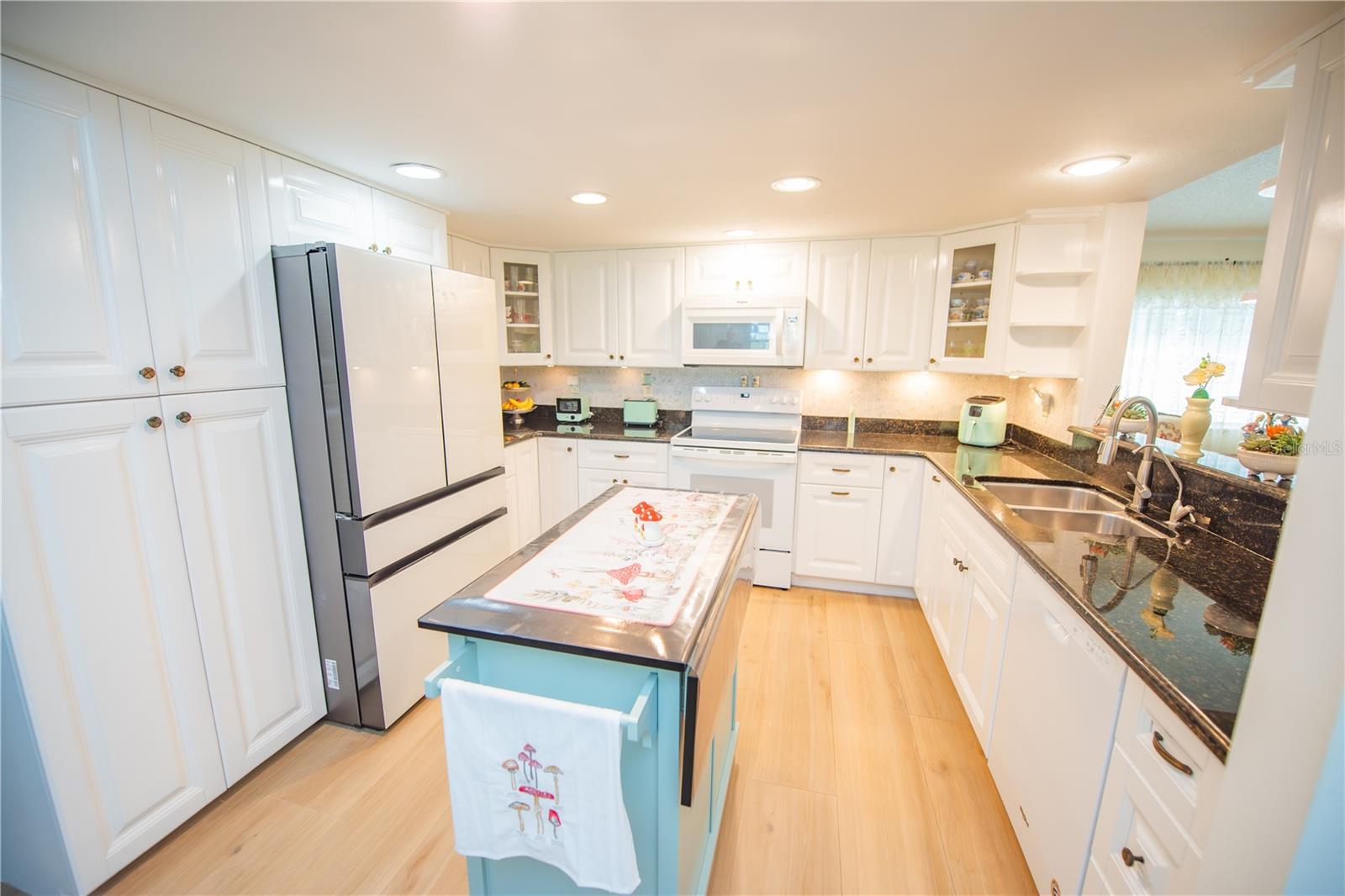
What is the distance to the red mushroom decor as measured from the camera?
150cm

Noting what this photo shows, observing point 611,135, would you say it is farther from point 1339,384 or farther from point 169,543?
point 169,543

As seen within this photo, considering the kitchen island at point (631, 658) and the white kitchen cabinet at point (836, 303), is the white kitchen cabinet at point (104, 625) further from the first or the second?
the white kitchen cabinet at point (836, 303)

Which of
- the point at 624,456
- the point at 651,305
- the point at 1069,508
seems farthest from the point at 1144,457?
the point at 651,305

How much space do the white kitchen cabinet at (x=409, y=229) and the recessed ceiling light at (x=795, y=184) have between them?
1.70 metres

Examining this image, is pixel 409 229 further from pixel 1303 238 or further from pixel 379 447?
pixel 1303 238

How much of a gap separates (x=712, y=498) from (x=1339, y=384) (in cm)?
150

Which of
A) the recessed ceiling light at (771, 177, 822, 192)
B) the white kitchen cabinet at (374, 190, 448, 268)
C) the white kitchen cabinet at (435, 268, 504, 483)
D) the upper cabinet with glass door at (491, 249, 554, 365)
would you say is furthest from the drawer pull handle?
the upper cabinet with glass door at (491, 249, 554, 365)

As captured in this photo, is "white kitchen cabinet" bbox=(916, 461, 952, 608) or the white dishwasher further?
"white kitchen cabinet" bbox=(916, 461, 952, 608)

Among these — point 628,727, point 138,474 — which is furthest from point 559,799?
point 138,474

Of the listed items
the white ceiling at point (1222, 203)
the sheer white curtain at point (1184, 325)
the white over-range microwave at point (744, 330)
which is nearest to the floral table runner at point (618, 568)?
the white over-range microwave at point (744, 330)

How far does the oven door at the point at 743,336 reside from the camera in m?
3.21

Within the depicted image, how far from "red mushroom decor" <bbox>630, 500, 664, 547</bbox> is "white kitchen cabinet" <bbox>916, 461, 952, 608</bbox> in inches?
67.4

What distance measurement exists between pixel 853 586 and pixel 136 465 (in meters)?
3.44

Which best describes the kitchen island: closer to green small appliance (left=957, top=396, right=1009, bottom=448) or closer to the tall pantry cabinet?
the tall pantry cabinet
